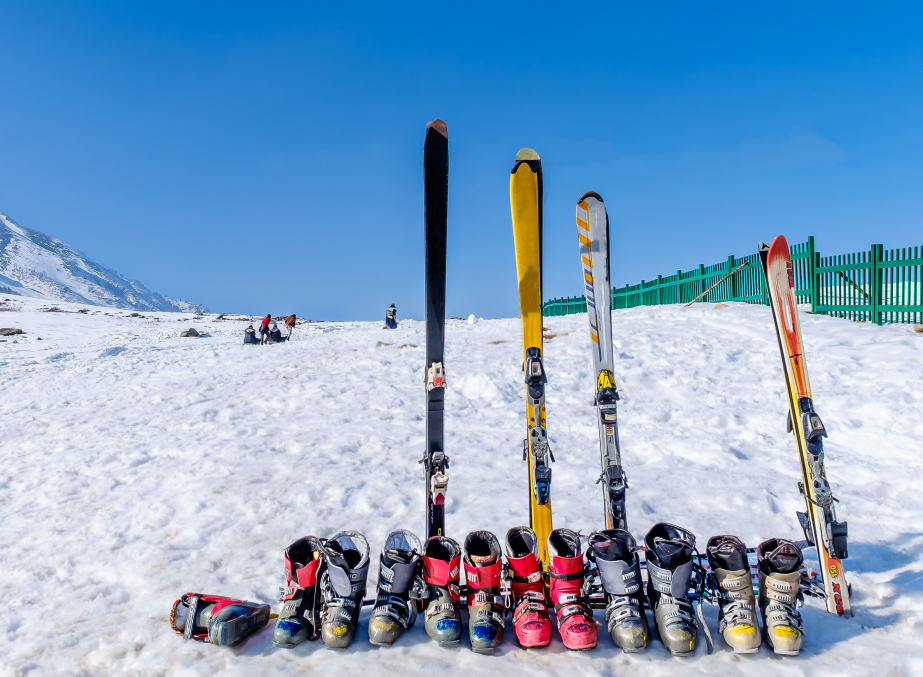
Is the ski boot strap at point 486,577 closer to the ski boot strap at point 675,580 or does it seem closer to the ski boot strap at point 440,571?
the ski boot strap at point 440,571

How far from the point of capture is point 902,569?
2869 mm

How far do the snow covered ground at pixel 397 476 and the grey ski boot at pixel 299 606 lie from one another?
0.23 feet

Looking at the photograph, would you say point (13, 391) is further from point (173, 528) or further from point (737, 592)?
point (737, 592)

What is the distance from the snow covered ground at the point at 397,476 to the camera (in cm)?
226

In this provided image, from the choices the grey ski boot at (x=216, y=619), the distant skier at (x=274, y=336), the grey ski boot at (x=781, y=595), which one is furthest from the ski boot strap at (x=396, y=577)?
the distant skier at (x=274, y=336)

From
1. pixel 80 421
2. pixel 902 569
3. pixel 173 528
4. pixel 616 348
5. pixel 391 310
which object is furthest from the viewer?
pixel 391 310

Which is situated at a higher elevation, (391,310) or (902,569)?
(391,310)

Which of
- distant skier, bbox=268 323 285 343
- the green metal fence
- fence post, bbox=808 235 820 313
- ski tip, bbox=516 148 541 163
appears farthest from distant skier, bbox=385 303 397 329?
ski tip, bbox=516 148 541 163

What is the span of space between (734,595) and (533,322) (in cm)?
168

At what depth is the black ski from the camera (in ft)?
9.68

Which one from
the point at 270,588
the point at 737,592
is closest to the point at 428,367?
the point at 270,588

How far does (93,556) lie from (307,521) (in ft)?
4.27

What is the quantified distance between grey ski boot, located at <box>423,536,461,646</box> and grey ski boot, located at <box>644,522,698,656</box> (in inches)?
33.9

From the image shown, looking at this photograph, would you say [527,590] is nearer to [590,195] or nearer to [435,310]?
[435,310]
